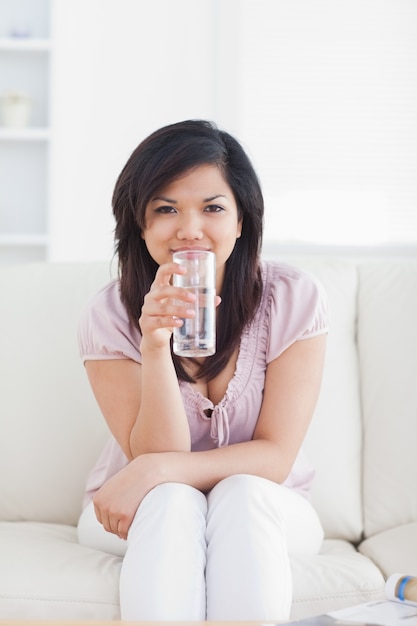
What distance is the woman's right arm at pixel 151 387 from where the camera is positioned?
1.38 m

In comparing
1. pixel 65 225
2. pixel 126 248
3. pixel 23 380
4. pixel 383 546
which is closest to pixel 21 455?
pixel 23 380

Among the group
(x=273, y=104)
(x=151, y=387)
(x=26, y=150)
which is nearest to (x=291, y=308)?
(x=151, y=387)

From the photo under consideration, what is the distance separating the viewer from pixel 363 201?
158 inches

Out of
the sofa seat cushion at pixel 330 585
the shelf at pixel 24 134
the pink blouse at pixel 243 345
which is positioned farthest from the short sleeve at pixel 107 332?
the shelf at pixel 24 134

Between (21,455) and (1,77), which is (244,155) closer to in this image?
(21,455)

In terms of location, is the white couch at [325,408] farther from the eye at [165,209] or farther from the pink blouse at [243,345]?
the eye at [165,209]

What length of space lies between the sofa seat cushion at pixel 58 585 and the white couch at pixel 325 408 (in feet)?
0.57

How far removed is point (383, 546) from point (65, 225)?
9.03 ft

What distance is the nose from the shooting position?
60.7 inches

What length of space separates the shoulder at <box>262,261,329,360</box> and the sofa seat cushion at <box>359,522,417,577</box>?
0.43 meters

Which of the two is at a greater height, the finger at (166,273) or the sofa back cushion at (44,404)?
the finger at (166,273)

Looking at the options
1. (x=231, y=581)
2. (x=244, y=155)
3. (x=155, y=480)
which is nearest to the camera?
(x=231, y=581)

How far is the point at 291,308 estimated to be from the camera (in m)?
1.71

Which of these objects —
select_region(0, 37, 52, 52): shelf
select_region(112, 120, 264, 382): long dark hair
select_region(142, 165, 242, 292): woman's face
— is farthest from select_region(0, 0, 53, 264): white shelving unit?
select_region(142, 165, 242, 292): woman's face
